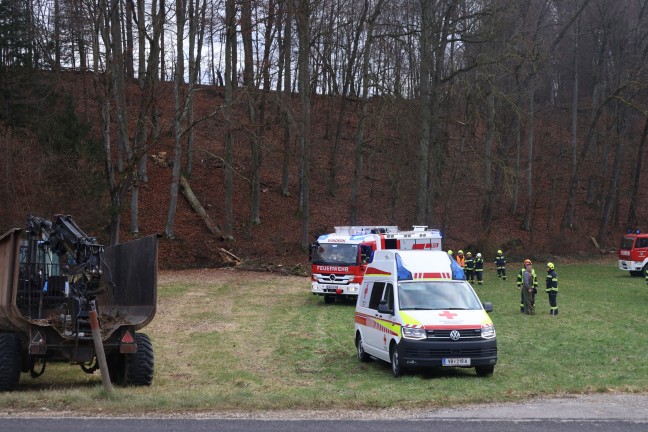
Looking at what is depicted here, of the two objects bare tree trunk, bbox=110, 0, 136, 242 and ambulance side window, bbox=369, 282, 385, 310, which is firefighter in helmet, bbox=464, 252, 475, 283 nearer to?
bare tree trunk, bbox=110, 0, 136, 242

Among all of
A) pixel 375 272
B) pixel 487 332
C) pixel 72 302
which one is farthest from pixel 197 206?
pixel 487 332

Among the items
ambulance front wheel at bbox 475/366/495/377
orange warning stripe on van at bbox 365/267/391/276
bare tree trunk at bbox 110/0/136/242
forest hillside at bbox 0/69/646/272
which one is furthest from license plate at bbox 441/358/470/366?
forest hillside at bbox 0/69/646/272

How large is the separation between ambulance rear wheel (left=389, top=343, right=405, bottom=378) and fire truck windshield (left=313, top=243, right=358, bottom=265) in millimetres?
14781

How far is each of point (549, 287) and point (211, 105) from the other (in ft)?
155

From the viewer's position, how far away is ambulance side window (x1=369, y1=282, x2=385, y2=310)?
52.3ft

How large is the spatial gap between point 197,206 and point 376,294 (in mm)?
32646

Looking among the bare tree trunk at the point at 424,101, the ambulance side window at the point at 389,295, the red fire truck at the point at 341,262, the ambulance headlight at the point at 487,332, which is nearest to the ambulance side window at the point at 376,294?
the ambulance side window at the point at 389,295

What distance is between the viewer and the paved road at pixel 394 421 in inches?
384

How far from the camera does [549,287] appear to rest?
24578 mm

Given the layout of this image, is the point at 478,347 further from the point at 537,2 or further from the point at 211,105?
the point at 211,105

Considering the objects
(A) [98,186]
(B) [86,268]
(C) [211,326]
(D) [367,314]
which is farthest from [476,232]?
(B) [86,268]

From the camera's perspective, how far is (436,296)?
1528cm

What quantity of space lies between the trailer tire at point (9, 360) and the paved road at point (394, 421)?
6.96ft

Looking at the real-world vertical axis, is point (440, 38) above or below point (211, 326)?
above
